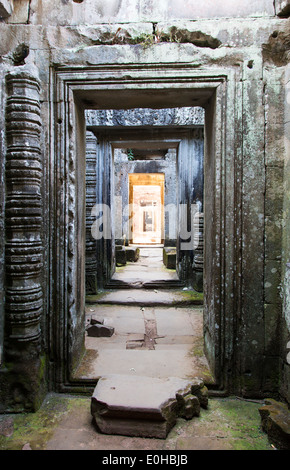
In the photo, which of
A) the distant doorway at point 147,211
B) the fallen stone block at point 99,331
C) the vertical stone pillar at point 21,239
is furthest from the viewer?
the distant doorway at point 147,211

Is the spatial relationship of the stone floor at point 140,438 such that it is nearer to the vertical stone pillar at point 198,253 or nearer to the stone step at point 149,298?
the stone step at point 149,298

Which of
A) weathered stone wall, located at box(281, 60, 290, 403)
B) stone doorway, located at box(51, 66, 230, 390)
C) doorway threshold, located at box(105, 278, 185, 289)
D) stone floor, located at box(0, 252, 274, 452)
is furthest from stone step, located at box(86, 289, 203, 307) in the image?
weathered stone wall, located at box(281, 60, 290, 403)

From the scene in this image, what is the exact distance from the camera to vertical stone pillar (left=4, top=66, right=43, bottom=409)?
242cm

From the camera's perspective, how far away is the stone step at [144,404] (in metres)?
2.11

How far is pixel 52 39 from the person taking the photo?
2.58 metres

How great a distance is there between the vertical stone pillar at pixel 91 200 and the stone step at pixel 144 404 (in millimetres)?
3258

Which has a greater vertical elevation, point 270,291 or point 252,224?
point 252,224

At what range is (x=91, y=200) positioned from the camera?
5719 mm

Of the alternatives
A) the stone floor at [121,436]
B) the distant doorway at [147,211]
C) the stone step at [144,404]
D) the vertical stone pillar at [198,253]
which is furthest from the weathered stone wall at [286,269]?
the distant doorway at [147,211]

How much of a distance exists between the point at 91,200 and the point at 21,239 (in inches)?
132

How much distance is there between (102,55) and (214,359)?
2673 millimetres

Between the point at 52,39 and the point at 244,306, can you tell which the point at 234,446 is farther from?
the point at 52,39
